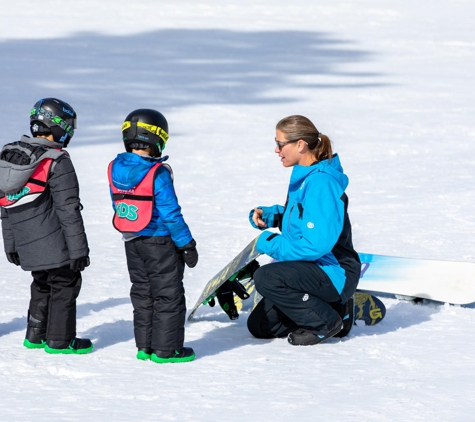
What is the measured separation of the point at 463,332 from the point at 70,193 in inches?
90.2

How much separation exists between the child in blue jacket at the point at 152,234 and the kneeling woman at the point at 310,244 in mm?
564

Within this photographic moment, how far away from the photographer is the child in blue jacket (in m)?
4.36

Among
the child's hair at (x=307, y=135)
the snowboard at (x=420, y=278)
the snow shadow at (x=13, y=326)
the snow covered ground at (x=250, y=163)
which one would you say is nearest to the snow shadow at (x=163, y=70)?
the snow covered ground at (x=250, y=163)

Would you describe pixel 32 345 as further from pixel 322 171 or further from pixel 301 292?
pixel 322 171

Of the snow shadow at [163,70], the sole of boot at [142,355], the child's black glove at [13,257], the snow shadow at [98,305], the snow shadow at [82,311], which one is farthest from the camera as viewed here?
the snow shadow at [163,70]

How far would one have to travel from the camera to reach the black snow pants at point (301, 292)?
4.81 meters

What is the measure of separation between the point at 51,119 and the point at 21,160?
0.80ft

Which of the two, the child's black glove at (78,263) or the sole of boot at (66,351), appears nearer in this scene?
the child's black glove at (78,263)

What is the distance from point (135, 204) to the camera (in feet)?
14.4

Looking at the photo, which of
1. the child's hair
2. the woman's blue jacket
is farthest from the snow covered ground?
the child's hair

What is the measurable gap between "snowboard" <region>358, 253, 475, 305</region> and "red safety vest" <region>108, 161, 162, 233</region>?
220 centimetres

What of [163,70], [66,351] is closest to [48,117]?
[66,351]

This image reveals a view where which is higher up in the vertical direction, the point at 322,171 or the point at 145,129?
the point at 145,129

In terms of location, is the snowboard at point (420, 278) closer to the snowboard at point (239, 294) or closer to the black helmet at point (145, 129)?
the snowboard at point (239, 294)
